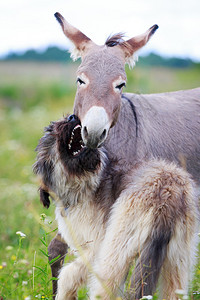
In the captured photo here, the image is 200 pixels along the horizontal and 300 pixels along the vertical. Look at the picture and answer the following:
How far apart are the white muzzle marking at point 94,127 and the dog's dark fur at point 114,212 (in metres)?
0.22

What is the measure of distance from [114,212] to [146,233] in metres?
0.41

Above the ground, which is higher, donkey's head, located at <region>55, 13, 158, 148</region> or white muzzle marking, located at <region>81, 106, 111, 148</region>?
donkey's head, located at <region>55, 13, 158, 148</region>

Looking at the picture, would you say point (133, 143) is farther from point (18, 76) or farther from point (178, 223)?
point (18, 76)

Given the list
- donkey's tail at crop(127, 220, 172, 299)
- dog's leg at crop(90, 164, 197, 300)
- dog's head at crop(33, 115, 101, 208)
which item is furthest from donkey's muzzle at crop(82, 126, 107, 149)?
donkey's tail at crop(127, 220, 172, 299)

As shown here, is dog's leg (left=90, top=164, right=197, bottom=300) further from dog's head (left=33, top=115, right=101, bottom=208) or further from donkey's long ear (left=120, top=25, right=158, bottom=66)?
donkey's long ear (left=120, top=25, right=158, bottom=66)

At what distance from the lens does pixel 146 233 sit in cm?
303

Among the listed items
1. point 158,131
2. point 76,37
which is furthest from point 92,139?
point 76,37

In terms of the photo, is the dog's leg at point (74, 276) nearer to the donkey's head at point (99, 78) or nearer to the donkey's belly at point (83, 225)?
the donkey's belly at point (83, 225)

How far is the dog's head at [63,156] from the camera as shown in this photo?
3.59m

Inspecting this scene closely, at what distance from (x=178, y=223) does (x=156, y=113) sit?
1796mm

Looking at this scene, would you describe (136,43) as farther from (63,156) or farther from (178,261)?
(178,261)

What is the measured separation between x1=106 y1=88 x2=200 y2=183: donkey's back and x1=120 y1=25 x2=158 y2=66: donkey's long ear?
456 mm

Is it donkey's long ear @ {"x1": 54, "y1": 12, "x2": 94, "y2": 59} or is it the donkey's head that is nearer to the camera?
the donkey's head

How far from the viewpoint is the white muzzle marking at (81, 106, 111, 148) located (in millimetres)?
3334
